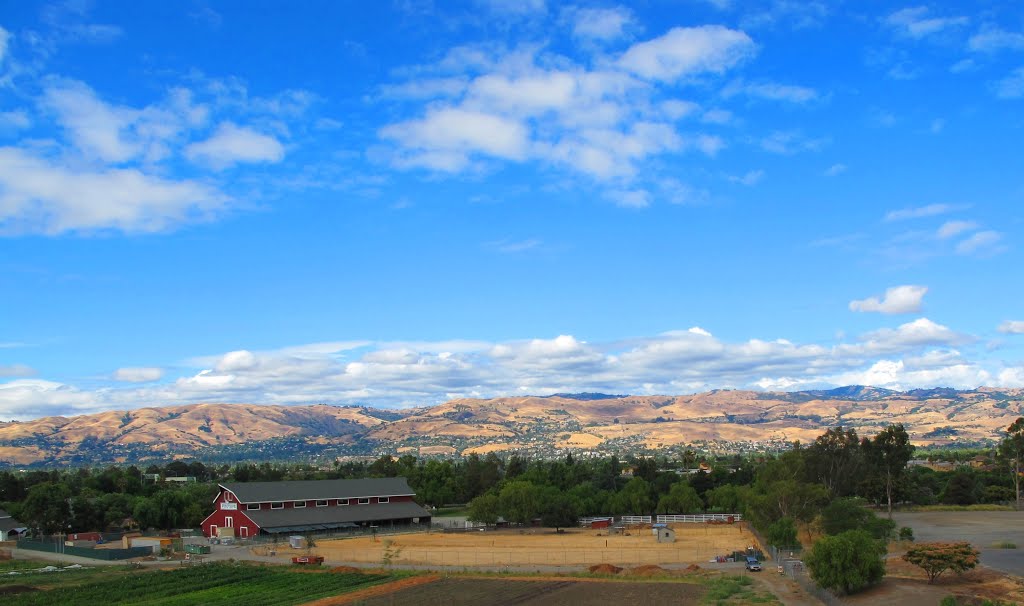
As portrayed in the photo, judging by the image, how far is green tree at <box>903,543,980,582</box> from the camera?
135 ft

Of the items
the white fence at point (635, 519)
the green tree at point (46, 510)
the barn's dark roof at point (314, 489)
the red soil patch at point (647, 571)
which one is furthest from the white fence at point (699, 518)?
the green tree at point (46, 510)

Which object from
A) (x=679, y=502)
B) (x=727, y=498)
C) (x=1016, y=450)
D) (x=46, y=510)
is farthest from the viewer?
(x=679, y=502)

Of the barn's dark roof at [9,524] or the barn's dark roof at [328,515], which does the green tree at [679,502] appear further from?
the barn's dark roof at [9,524]

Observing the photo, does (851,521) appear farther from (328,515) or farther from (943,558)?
(328,515)

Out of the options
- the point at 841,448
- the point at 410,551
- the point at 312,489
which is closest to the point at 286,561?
the point at 410,551

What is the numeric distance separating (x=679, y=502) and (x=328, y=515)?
129 ft

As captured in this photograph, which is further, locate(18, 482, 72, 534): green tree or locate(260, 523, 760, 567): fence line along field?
locate(18, 482, 72, 534): green tree

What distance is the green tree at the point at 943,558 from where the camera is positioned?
4125 centimetres

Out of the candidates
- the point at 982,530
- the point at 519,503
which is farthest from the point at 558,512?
the point at 982,530

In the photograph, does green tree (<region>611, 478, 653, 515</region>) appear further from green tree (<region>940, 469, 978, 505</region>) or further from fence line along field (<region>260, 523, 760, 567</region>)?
Answer: green tree (<region>940, 469, 978, 505</region>)

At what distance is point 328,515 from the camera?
275 feet

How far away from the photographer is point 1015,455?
9275 centimetres

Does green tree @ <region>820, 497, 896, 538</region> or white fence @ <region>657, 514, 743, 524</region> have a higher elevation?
green tree @ <region>820, 497, 896, 538</region>

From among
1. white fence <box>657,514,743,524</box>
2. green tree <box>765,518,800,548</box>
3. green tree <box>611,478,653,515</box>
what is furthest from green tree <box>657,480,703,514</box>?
green tree <box>765,518,800,548</box>
